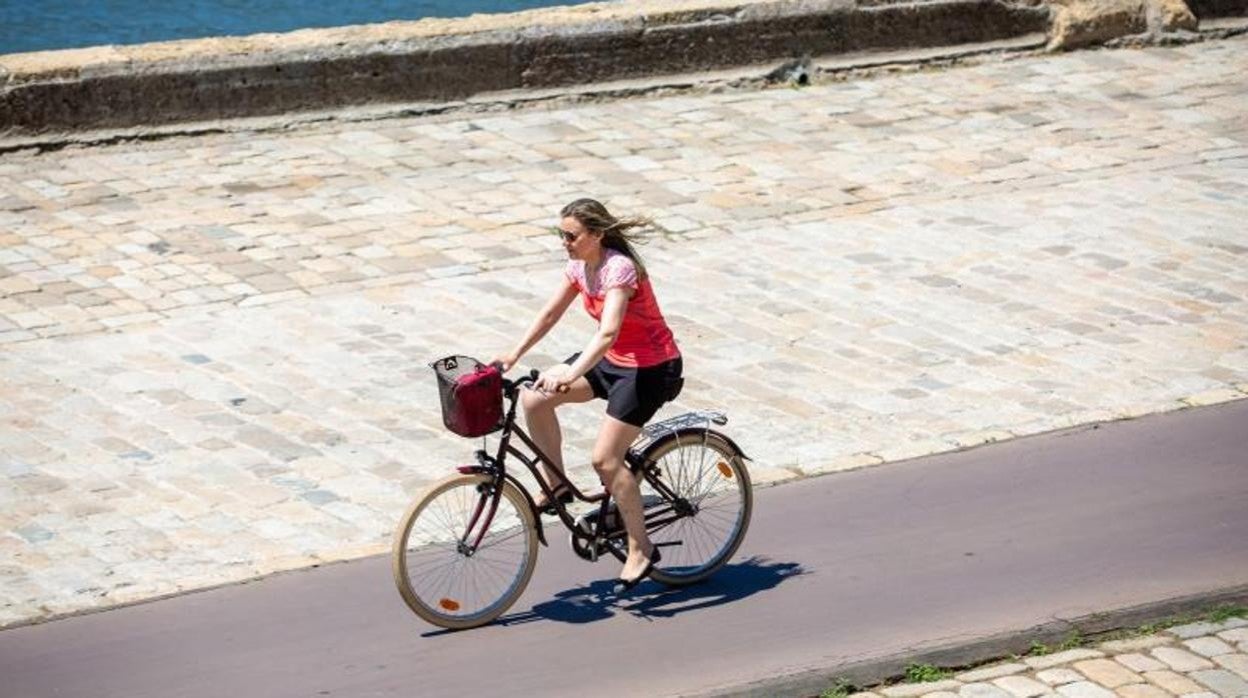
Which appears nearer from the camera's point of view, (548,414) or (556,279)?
(548,414)

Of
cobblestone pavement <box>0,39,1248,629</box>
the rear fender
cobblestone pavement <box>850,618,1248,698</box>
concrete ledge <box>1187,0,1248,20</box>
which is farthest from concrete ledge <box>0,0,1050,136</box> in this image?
cobblestone pavement <box>850,618,1248,698</box>

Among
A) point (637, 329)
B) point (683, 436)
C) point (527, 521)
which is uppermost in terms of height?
point (637, 329)

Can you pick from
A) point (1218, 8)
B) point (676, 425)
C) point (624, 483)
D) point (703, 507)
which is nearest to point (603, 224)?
point (676, 425)

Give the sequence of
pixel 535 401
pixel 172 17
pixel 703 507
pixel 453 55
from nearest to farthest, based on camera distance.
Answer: pixel 535 401 → pixel 703 507 → pixel 453 55 → pixel 172 17

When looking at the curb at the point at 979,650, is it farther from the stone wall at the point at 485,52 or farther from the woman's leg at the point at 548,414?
the stone wall at the point at 485,52

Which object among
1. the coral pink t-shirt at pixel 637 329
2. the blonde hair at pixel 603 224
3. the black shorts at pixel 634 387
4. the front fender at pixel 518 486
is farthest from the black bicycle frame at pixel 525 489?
the blonde hair at pixel 603 224

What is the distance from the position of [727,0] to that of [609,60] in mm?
1193

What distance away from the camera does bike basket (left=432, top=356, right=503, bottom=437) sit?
23.5 ft

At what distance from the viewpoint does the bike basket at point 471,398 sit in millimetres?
7148

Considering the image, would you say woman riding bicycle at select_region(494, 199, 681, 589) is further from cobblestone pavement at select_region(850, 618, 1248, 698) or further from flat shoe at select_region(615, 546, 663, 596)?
cobblestone pavement at select_region(850, 618, 1248, 698)

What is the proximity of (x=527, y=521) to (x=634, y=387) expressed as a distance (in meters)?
0.69

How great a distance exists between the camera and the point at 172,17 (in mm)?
25891

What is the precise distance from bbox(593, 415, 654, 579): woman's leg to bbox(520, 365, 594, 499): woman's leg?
0.53ft

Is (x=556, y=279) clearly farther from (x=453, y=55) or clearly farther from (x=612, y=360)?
(x=612, y=360)
